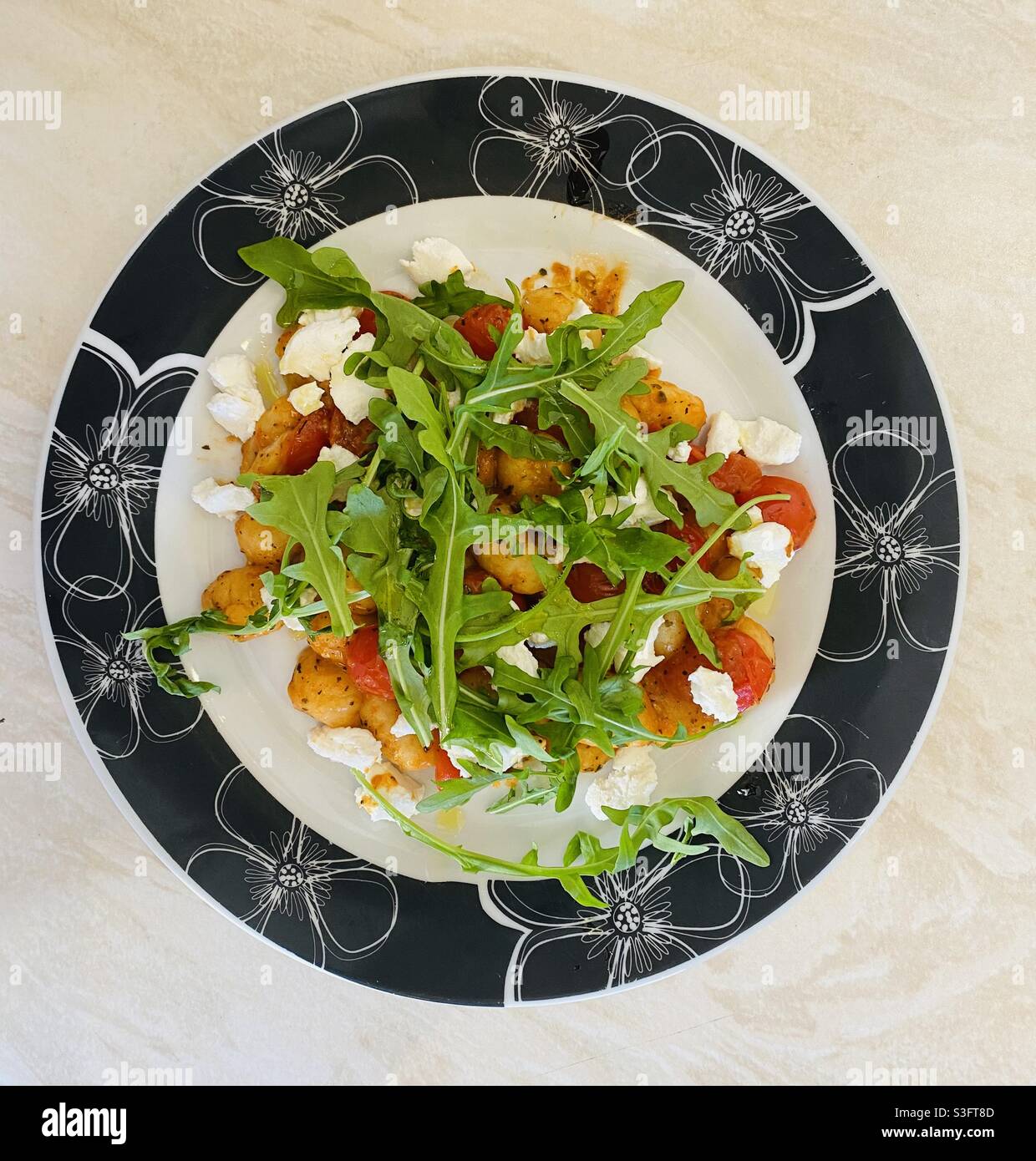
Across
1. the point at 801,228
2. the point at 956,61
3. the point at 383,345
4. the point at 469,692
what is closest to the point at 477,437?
the point at 383,345

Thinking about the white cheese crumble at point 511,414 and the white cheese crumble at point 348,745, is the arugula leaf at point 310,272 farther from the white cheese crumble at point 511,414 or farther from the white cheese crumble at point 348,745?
the white cheese crumble at point 348,745

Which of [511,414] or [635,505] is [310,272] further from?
[635,505]

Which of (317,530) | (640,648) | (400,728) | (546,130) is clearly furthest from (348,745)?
(546,130)

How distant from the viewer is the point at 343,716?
3.95 feet

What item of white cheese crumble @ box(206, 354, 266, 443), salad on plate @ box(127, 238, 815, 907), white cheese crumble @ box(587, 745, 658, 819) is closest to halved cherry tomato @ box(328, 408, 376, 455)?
salad on plate @ box(127, 238, 815, 907)

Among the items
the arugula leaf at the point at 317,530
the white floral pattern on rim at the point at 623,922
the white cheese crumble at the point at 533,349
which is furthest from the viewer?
the white floral pattern on rim at the point at 623,922

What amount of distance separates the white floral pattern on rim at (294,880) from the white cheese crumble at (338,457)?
1.56ft

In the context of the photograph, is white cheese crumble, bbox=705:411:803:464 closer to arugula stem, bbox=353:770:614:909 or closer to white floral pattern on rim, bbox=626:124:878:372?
white floral pattern on rim, bbox=626:124:878:372

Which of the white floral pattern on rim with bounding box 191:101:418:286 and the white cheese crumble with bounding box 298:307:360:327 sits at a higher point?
the white floral pattern on rim with bounding box 191:101:418:286

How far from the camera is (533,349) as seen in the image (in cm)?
114

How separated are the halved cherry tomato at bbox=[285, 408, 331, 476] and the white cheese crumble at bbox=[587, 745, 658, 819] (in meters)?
0.60

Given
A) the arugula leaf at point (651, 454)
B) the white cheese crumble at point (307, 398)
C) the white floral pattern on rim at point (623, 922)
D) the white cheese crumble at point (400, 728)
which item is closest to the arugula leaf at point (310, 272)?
the white cheese crumble at point (307, 398)

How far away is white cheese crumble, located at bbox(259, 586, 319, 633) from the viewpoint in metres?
1.13

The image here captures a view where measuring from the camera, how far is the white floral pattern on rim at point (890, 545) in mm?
1203
